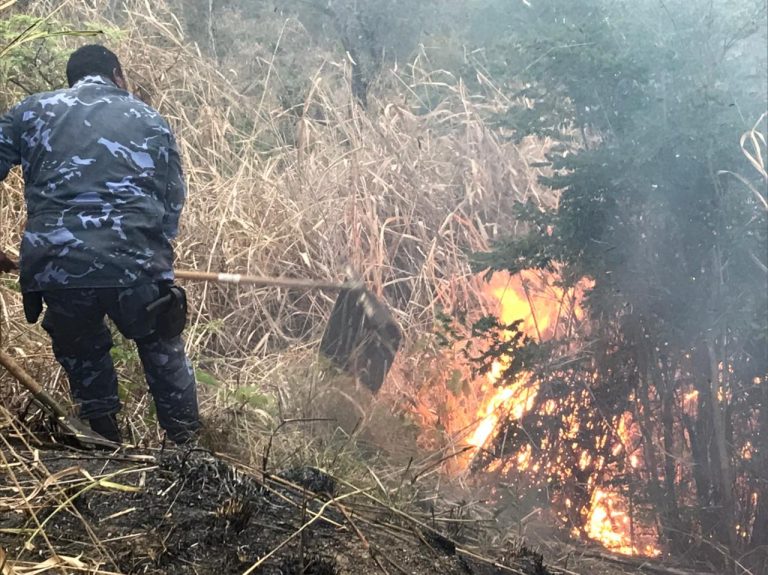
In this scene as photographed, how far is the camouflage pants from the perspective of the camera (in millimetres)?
3338

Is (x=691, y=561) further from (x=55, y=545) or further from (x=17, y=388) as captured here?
(x=17, y=388)

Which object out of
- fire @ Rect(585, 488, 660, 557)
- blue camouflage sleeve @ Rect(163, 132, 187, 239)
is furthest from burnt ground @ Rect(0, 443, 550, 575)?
Answer: fire @ Rect(585, 488, 660, 557)

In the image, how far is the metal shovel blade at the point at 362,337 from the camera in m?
4.73

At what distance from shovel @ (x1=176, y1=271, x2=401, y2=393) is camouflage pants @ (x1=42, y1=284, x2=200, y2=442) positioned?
1132 mm

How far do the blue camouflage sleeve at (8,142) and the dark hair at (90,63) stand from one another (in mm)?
385

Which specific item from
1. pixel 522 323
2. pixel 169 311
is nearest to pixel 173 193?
pixel 169 311

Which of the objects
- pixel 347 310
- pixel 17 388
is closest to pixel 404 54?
pixel 347 310

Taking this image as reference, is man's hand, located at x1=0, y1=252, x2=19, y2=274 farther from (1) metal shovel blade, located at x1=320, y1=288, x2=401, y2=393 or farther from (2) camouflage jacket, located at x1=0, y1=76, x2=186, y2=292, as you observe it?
(1) metal shovel blade, located at x1=320, y1=288, x2=401, y2=393

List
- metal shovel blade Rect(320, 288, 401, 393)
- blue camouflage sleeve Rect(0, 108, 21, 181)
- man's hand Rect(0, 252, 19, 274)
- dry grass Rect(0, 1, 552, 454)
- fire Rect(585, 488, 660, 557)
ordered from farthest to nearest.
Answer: dry grass Rect(0, 1, 552, 454)
metal shovel blade Rect(320, 288, 401, 393)
fire Rect(585, 488, 660, 557)
blue camouflage sleeve Rect(0, 108, 21, 181)
man's hand Rect(0, 252, 19, 274)

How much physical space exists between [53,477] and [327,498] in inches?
33.3

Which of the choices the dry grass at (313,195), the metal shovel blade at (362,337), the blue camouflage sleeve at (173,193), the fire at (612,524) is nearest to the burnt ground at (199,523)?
the blue camouflage sleeve at (173,193)

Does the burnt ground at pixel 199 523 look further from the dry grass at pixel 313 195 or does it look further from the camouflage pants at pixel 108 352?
the dry grass at pixel 313 195

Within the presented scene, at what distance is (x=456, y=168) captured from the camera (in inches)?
248

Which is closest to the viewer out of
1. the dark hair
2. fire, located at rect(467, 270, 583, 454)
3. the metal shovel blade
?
the dark hair
